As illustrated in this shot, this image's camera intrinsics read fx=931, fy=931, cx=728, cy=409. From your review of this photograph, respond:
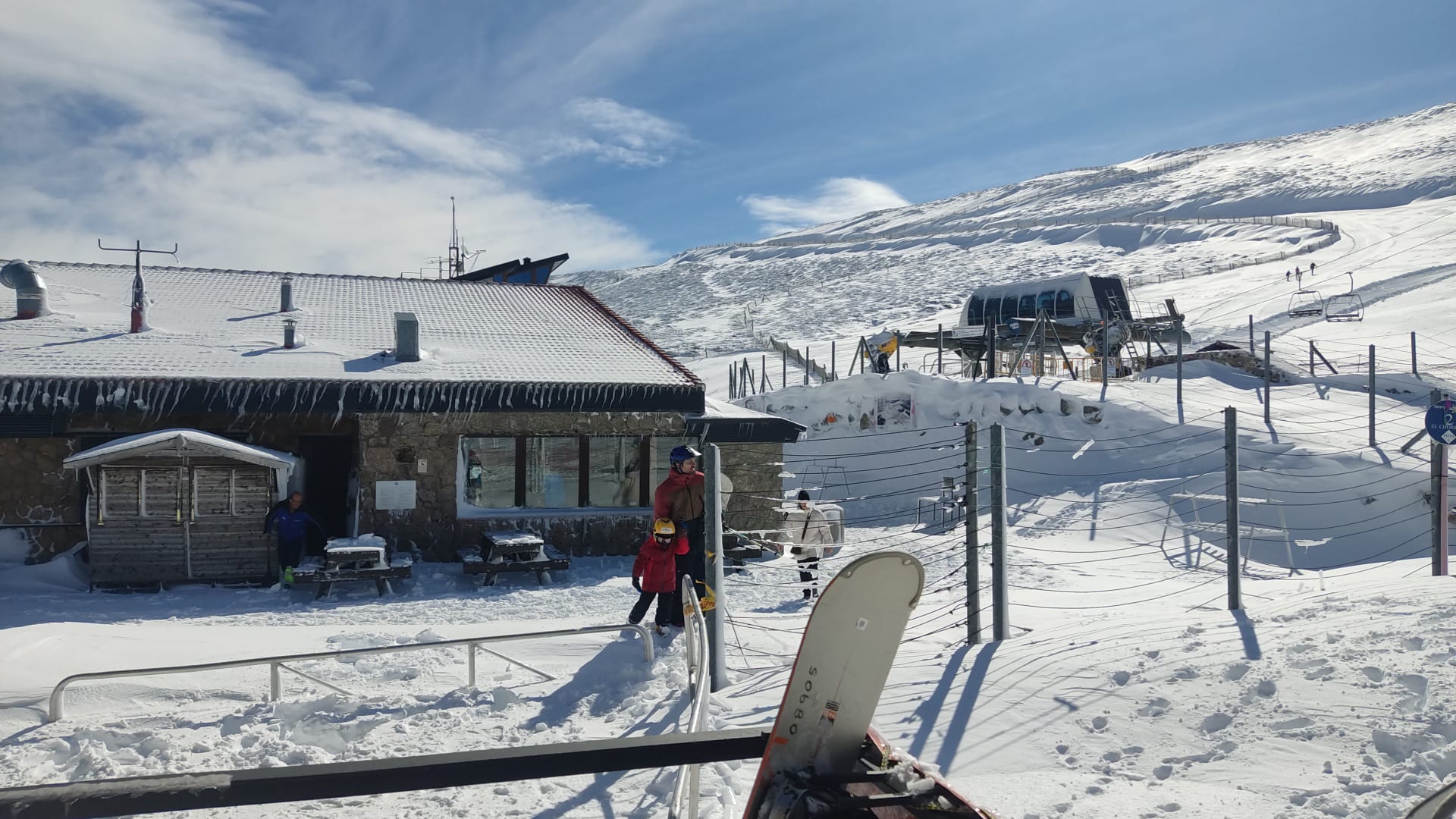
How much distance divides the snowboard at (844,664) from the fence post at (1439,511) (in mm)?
7503

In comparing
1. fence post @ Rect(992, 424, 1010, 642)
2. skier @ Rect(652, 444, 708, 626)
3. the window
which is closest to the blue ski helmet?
skier @ Rect(652, 444, 708, 626)

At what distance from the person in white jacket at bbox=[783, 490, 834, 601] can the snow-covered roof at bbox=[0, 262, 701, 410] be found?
104 inches

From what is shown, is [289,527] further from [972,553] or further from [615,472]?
[972,553]

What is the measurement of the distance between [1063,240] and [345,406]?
8407cm

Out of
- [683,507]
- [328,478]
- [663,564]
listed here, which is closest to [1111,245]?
[328,478]

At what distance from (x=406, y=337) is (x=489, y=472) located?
8.64ft

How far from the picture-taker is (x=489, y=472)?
1524 centimetres

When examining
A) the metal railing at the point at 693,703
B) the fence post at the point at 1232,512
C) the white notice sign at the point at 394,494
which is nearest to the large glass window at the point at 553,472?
the white notice sign at the point at 394,494

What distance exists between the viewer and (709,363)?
5284cm

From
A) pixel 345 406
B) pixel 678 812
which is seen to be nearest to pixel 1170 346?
pixel 345 406

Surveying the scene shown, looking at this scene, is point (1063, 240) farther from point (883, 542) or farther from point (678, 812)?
point (678, 812)

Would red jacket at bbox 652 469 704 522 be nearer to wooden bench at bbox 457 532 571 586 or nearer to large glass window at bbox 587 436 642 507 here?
wooden bench at bbox 457 532 571 586

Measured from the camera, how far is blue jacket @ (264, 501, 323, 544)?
42.3ft

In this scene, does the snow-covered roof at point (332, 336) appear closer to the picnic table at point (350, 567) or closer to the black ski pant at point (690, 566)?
the picnic table at point (350, 567)
